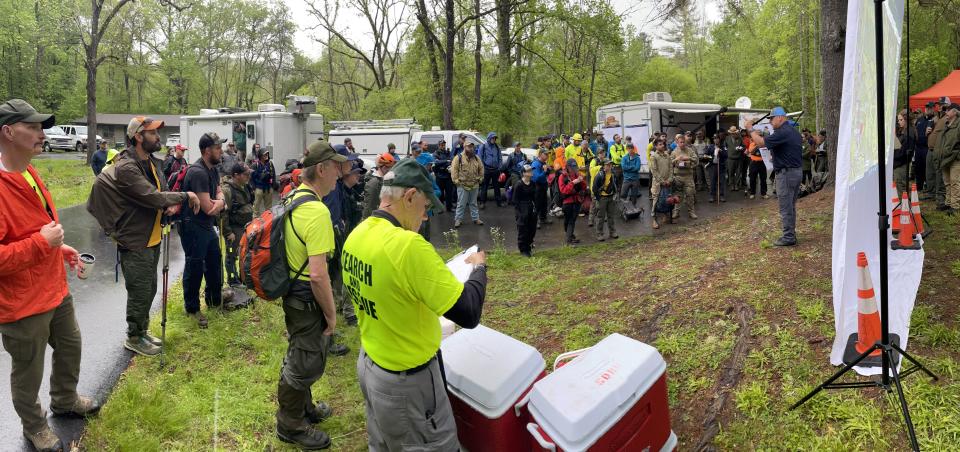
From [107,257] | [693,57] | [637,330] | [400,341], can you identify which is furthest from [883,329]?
[693,57]

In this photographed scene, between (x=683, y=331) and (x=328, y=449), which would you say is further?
(x=683, y=331)

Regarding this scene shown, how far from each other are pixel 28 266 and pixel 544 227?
957cm

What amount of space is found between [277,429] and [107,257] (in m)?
7.68

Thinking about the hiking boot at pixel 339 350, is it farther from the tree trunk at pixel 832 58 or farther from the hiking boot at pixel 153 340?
the tree trunk at pixel 832 58

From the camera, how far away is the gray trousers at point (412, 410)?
2.48m

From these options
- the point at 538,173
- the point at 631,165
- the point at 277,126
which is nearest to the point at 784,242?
the point at 538,173

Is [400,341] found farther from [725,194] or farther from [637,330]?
[725,194]

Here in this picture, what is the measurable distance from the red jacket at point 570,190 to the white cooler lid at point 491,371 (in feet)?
21.6

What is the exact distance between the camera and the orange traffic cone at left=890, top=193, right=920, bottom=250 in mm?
3707

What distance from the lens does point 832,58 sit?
8.26m

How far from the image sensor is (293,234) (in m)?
3.41

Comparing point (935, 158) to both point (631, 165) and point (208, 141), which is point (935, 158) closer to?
point (631, 165)

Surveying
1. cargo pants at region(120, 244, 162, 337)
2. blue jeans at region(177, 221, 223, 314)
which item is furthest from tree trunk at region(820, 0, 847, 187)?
cargo pants at region(120, 244, 162, 337)

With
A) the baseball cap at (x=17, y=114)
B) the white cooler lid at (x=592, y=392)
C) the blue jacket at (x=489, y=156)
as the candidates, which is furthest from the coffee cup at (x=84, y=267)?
the blue jacket at (x=489, y=156)
